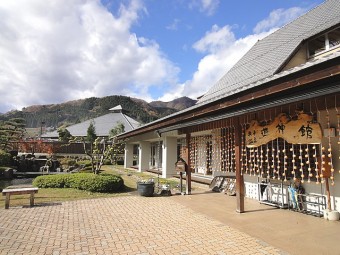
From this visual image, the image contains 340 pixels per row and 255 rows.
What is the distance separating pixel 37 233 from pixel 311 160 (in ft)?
23.3

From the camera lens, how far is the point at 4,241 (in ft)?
16.7

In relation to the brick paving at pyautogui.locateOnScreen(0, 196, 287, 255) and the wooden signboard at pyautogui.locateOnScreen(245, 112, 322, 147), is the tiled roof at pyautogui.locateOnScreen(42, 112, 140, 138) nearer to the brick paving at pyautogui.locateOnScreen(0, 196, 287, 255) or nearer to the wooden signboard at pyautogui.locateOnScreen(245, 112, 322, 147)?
the brick paving at pyautogui.locateOnScreen(0, 196, 287, 255)

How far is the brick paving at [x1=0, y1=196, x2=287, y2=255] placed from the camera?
4742 millimetres

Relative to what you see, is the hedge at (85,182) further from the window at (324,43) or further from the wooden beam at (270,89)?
the window at (324,43)

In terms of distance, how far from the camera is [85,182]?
11180 mm

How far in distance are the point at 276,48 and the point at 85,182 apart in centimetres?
1094

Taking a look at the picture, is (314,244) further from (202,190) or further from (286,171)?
(202,190)

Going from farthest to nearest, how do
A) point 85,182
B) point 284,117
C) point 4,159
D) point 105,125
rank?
point 105,125
point 4,159
point 85,182
point 284,117

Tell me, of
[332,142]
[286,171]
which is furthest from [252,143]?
[332,142]

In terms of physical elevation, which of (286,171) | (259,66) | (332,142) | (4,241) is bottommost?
(4,241)

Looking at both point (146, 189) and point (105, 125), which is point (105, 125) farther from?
point (146, 189)

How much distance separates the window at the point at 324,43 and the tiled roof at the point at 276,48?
33 centimetres

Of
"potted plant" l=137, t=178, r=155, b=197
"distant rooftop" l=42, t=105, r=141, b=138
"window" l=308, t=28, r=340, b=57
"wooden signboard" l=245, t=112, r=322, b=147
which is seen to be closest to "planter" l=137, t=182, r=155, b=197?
"potted plant" l=137, t=178, r=155, b=197

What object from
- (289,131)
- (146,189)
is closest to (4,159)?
(146,189)
